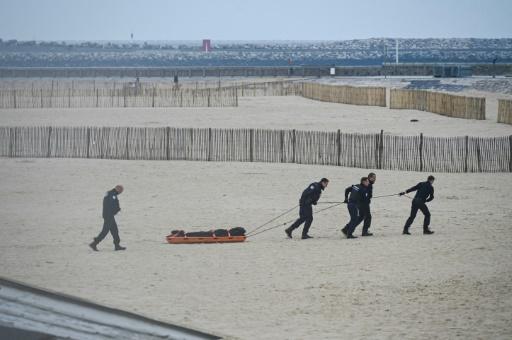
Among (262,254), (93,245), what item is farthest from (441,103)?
(93,245)

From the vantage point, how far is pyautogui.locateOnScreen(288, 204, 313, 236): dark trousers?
22.8m

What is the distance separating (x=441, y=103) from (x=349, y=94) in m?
13.0

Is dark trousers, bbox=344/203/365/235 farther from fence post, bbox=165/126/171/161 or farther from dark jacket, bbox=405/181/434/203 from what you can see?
fence post, bbox=165/126/171/161

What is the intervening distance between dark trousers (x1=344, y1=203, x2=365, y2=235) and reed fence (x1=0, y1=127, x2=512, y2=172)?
11.8m

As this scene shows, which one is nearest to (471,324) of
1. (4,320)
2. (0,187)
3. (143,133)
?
(4,320)

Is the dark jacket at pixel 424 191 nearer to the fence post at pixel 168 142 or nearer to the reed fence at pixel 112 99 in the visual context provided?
the fence post at pixel 168 142

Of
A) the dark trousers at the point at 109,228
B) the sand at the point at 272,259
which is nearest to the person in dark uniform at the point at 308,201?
the sand at the point at 272,259

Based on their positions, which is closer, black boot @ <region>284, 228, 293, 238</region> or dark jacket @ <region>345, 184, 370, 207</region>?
dark jacket @ <region>345, 184, 370, 207</region>

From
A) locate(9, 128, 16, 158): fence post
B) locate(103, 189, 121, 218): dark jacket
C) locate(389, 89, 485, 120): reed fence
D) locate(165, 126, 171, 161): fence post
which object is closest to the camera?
locate(103, 189, 121, 218): dark jacket

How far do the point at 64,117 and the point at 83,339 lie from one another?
146 feet

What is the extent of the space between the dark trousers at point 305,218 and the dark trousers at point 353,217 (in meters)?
0.87

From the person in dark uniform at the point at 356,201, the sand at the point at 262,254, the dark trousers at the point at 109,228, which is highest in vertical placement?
the person in dark uniform at the point at 356,201

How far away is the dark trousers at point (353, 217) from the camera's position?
22.7 m

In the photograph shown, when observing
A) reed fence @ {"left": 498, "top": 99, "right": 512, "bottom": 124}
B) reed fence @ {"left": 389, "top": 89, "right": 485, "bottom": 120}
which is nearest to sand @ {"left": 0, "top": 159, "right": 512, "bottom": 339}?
reed fence @ {"left": 498, "top": 99, "right": 512, "bottom": 124}
